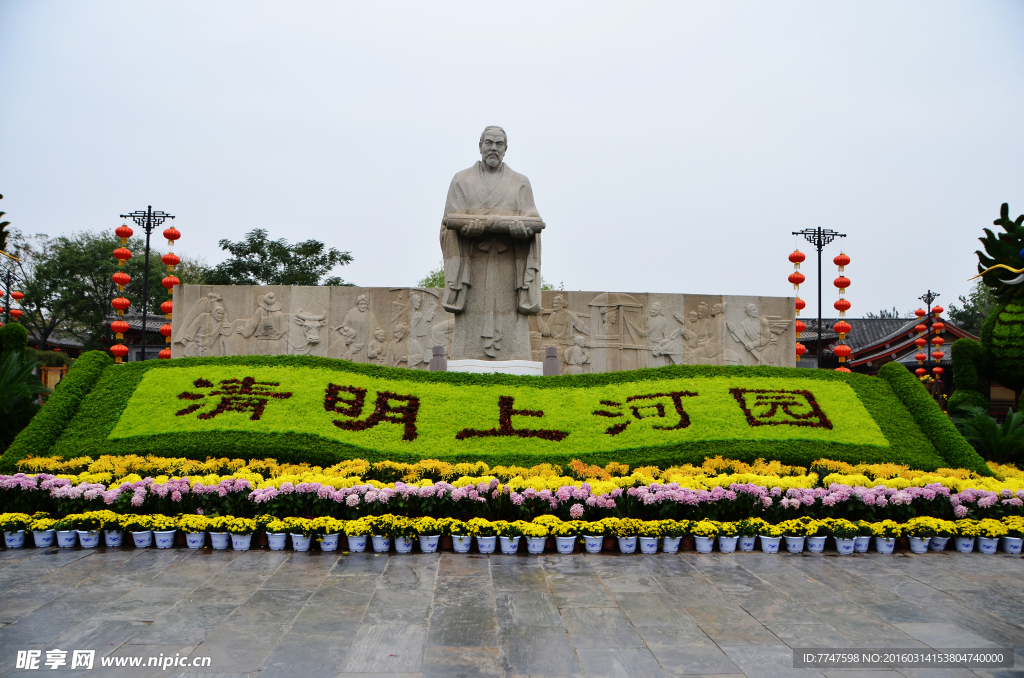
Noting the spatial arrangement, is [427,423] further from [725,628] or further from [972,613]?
[972,613]

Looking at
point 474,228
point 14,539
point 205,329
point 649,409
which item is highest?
point 474,228

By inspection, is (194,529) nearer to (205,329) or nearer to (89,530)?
(89,530)

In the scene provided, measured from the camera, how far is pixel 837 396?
7.50 meters

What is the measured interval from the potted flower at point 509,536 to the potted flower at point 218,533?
1920 mm

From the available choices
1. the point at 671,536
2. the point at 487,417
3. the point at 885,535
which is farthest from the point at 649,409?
the point at 885,535

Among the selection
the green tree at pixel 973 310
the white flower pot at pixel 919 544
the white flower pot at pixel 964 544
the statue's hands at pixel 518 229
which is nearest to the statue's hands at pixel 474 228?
the statue's hands at pixel 518 229

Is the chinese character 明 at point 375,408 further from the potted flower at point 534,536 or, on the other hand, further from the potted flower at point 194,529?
the potted flower at point 534,536

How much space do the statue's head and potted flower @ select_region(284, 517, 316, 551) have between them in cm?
571

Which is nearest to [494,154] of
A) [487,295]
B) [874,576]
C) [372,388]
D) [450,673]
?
[487,295]

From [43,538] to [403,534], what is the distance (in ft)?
8.45

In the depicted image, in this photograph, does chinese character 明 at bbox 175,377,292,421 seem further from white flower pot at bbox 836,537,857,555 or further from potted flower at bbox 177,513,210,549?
white flower pot at bbox 836,537,857,555

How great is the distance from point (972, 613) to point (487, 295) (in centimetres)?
644

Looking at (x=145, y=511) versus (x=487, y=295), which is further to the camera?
(x=487, y=295)

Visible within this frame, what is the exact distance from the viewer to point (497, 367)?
8.56 meters
